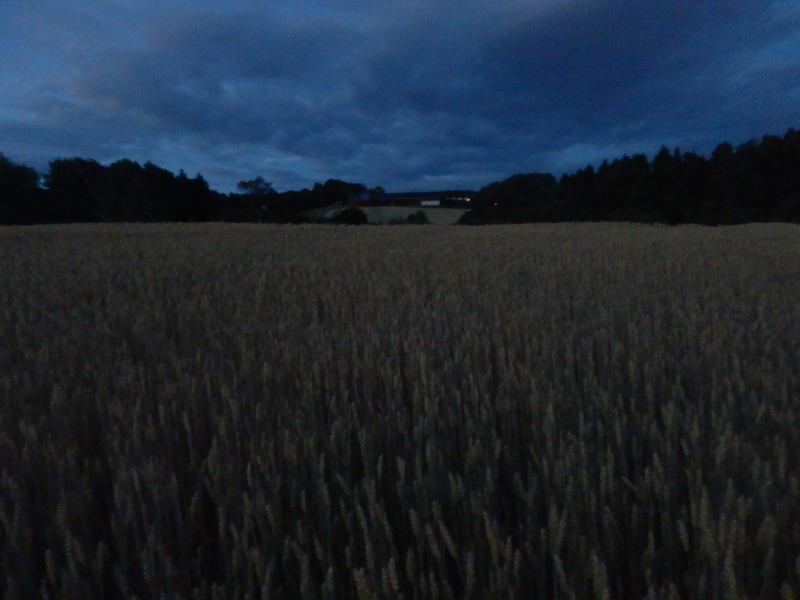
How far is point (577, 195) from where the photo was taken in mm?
27875

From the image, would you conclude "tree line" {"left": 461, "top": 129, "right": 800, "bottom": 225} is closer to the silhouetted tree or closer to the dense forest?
the dense forest

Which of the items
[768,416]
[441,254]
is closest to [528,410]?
[768,416]

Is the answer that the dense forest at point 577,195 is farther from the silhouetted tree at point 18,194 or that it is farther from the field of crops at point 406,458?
the field of crops at point 406,458

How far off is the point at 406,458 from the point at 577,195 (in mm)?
29012

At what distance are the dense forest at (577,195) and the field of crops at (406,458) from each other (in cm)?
2163

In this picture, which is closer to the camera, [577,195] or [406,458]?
[406,458]

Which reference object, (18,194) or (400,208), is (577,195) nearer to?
(400,208)

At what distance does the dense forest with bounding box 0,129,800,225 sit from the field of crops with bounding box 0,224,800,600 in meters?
21.6

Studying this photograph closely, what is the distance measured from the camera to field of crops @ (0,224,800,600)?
2.19 feet

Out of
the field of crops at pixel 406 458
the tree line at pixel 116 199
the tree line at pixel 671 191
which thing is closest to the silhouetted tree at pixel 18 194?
the tree line at pixel 116 199

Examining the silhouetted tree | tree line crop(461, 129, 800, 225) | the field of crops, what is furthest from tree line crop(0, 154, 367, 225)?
the field of crops

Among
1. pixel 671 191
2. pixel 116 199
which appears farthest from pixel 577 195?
pixel 116 199

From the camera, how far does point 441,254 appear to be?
5.07 metres

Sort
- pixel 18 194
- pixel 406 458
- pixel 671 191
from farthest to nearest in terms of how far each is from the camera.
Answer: pixel 671 191 < pixel 18 194 < pixel 406 458
